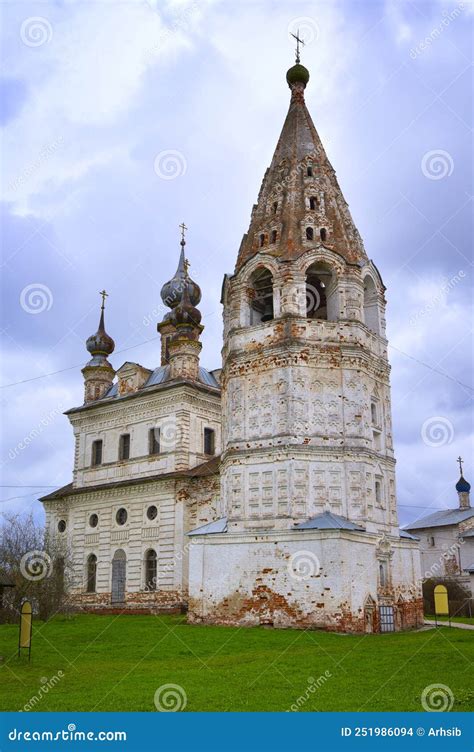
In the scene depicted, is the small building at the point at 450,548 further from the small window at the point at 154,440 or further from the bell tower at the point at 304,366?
the bell tower at the point at 304,366

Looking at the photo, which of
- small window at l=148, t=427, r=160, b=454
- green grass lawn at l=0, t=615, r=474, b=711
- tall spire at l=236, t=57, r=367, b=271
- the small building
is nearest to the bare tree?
green grass lawn at l=0, t=615, r=474, b=711

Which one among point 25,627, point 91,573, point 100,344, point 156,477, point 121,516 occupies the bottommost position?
point 25,627

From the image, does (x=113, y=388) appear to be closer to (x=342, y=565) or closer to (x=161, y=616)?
(x=161, y=616)

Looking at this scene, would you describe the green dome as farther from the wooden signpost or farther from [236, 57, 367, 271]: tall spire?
the wooden signpost

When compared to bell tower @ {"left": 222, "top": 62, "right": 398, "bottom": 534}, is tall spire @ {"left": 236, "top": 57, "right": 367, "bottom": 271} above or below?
above

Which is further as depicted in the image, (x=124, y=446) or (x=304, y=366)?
(x=124, y=446)

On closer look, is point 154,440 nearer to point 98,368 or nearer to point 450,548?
point 98,368

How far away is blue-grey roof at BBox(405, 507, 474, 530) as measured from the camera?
160 ft

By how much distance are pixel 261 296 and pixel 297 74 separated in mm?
10955

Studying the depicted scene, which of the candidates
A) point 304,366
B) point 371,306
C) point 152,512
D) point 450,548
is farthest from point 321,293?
point 450,548

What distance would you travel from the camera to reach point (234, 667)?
1555cm

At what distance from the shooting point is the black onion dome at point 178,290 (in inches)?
1684

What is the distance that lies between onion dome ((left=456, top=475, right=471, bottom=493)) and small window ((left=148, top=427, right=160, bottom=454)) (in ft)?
84.6

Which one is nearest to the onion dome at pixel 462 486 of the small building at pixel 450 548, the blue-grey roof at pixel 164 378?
the small building at pixel 450 548
